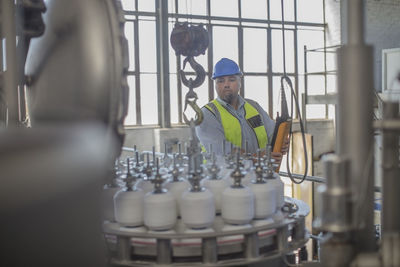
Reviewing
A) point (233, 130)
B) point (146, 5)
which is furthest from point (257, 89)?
point (233, 130)

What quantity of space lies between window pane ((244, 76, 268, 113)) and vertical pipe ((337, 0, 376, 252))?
20.1 feet

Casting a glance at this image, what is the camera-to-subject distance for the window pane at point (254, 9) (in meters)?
6.81

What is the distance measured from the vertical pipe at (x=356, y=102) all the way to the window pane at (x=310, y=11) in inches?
274

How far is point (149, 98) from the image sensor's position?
6.02 m

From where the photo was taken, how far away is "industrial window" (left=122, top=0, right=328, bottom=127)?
231 inches

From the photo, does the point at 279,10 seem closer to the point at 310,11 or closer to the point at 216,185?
the point at 310,11

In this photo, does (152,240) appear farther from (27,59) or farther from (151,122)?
(151,122)

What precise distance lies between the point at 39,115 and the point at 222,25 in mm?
5796

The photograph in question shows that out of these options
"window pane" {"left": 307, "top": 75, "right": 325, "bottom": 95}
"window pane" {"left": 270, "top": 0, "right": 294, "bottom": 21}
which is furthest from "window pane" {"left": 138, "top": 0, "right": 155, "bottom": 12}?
"window pane" {"left": 307, "top": 75, "right": 325, "bottom": 95}

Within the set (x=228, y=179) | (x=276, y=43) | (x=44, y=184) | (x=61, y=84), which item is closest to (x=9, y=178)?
(x=44, y=184)

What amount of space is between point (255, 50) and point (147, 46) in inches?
75.6

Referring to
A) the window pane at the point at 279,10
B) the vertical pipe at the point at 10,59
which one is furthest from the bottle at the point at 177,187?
the window pane at the point at 279,10

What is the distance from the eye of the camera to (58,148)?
1.93 feet

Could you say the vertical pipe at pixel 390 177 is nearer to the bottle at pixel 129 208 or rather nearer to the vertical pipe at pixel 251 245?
the vertical pipe at pixel 251 245
